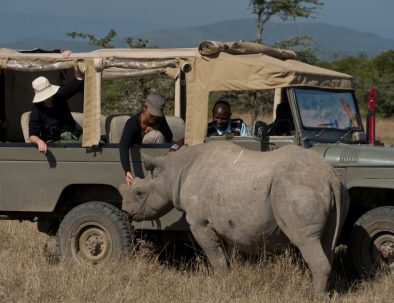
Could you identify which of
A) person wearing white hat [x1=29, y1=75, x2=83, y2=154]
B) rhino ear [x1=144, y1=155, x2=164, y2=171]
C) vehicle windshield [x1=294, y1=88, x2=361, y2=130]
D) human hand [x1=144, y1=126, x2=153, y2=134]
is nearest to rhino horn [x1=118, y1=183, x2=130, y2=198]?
rhino ear [x1=144, y1=155, x2=164, y2=171]

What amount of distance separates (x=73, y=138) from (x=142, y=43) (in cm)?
1427

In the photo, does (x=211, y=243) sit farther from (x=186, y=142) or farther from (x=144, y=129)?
(x=144, y=129)

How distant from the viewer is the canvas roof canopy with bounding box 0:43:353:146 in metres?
8.23

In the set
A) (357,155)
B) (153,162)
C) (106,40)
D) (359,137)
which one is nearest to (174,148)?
(153,162)

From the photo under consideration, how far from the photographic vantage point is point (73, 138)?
29.7 ft

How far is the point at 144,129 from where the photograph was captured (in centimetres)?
859

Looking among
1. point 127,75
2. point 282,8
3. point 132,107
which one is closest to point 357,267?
point 127,75

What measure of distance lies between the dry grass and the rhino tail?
56 centimetres

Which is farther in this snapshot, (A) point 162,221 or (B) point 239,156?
(A) point 162,221

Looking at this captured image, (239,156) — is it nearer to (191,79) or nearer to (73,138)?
(191,79)

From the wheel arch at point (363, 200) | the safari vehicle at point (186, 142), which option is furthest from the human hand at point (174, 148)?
the wheel arch at point (363, 200)

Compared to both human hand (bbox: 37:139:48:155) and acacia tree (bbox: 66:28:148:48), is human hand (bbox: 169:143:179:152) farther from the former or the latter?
acacia tree (bbox: 66:28:148:48)

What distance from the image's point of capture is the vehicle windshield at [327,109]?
853cm

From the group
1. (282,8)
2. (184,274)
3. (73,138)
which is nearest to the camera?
(184,274)
